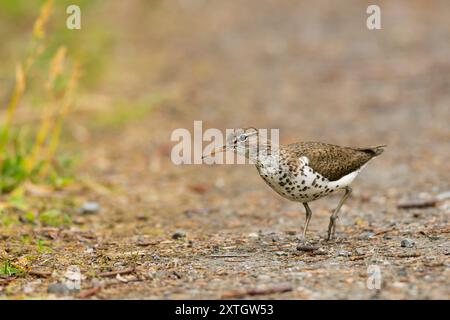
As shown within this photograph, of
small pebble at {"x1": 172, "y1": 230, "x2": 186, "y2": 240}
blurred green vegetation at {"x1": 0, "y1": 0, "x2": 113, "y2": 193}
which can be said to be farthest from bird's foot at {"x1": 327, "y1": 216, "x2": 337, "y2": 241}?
blurred green vegetation at {"x1": 0, "y1": 0, "x2": 113, "y2": 193}

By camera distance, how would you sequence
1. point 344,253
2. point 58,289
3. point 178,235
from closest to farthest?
point 58,289
point 344,253
point 178,235

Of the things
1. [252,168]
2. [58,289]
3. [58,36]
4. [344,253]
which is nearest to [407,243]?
[344,253]

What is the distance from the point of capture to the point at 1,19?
507 inches

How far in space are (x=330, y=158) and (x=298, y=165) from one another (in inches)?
17.3

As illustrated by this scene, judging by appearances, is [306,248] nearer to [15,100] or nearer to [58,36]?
[15,100]

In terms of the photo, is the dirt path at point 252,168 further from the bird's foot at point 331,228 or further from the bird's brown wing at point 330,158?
the bird's brown wing at point 330,158

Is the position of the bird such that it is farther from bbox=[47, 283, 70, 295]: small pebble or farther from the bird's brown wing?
bbox=[47, 283, 70, 295]: small pebble

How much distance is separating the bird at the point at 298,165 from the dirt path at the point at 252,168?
512 millimetres

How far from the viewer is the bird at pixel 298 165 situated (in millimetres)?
6285

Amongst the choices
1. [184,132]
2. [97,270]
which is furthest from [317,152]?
[184,132]

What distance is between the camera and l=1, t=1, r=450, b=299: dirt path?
5.52 metres

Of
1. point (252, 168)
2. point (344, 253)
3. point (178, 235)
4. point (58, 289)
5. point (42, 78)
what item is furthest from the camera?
point (42, 78)

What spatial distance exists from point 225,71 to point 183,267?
10.7 meters

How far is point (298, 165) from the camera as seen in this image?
632cm
